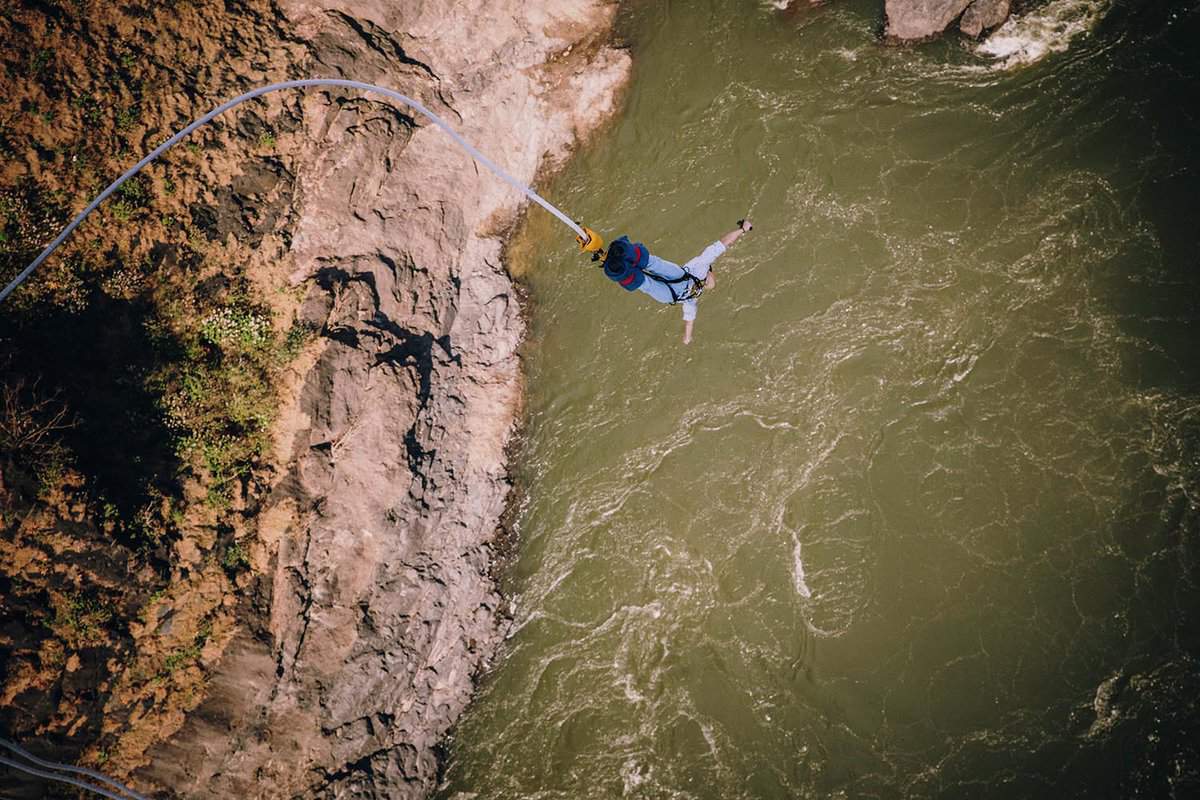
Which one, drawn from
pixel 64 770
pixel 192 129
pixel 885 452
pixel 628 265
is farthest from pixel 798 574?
pixel 192 129

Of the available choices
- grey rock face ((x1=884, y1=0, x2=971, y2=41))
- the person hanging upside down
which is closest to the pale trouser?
the person hanging upside down

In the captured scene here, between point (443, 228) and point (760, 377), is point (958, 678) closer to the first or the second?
point (760, 377)

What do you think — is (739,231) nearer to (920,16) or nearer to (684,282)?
(684,282)

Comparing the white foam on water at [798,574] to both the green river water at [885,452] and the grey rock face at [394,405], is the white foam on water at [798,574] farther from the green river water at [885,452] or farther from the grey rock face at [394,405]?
the grey rock face at [394,405]

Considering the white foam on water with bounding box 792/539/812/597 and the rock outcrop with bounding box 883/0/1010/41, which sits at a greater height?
the rock outcrop with bounding box 883/0/1010/41

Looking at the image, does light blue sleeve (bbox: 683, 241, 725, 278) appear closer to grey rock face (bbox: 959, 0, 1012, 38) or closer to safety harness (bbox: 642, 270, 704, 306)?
safety harness (bbox: 642, 270, 704, 306)

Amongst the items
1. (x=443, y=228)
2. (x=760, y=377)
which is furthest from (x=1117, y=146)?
Answer: (x=443, y=228)
